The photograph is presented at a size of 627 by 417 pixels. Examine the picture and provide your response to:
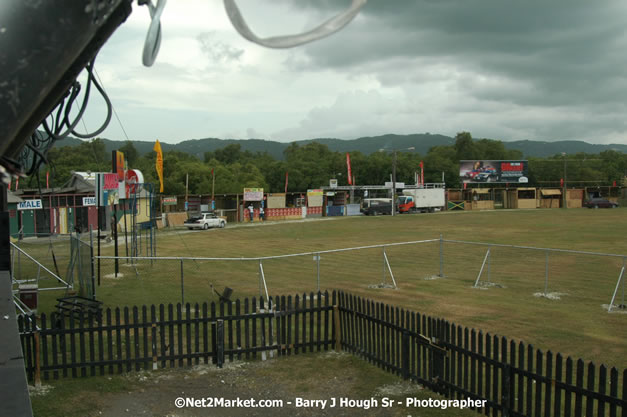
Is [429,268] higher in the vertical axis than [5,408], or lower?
lower

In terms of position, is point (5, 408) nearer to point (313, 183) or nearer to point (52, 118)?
point (52, 118)

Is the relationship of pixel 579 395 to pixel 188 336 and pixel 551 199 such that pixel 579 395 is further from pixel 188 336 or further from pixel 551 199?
pixel 551 199

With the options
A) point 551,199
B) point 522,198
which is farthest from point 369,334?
point 551,199

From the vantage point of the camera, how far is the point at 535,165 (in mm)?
121375

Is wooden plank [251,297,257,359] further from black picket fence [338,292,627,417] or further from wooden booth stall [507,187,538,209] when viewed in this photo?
wooden booth stall [507,187,538,209]

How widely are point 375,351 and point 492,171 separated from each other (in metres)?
86.6

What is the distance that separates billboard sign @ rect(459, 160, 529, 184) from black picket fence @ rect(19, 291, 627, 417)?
8296 cm

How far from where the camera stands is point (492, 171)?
90.2 meters

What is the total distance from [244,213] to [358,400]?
47894mm

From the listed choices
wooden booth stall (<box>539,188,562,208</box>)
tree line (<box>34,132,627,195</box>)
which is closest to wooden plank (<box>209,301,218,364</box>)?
tree line (<box>34,132,627,195</box>)

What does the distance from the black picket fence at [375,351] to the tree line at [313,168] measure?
56.2 metres

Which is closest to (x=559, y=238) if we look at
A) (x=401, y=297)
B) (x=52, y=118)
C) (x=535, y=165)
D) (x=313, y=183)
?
(x=401, y=297)

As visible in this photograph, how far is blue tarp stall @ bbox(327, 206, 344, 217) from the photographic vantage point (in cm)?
6412

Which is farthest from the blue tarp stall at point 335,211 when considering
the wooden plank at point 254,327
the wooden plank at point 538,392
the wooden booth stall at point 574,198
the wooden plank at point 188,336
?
the wooden plank at point 538,392
